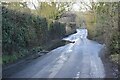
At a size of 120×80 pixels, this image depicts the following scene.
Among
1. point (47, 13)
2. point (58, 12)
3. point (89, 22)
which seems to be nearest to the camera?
point (47, 13)

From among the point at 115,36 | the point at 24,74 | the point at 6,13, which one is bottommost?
the point at 24,74

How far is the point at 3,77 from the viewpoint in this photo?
10.2m

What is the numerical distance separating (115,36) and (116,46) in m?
0.62

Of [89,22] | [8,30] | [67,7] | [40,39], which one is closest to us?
[8,30]

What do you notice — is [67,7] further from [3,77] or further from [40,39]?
[3,77]

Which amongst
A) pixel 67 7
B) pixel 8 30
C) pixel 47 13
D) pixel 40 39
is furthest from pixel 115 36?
pixel 67 7

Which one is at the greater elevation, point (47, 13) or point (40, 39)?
point (47, 13)

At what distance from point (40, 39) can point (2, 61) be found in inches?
522

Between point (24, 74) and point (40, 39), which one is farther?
→ point (40, 39)

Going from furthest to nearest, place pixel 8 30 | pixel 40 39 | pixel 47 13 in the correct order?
pixel 47 13, pixel 40 39, pixel 8 30

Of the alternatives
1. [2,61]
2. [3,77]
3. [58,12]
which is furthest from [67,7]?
[3,77]

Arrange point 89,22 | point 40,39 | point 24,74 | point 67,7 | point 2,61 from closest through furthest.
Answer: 1. point 24,74
2. point 2,61
3. point 40,39
4. point 89,22
5. point 67,7

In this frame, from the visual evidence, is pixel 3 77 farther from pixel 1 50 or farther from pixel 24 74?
pixel 1 50

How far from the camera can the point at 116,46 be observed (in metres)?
16.9
